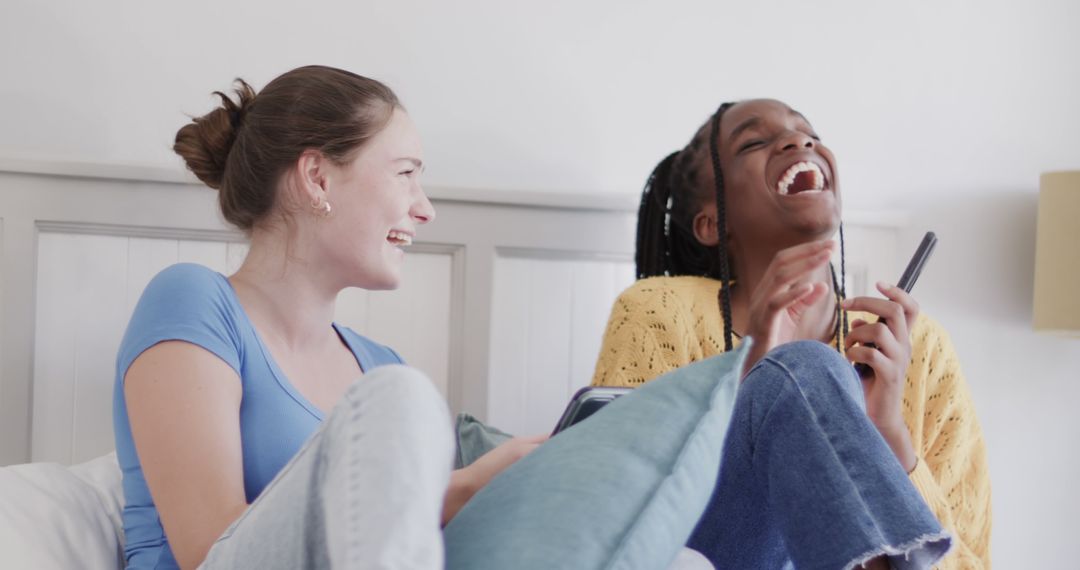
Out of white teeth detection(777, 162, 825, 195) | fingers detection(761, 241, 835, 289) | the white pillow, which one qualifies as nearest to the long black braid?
white teeth detection(777, 162, 825, 195)

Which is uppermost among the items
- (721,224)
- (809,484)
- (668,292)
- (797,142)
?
(797,142)

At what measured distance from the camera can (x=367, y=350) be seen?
57.8 inches

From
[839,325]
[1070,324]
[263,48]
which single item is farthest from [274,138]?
[1070,324]

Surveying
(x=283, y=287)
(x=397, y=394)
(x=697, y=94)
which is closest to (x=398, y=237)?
(x=283, y=287)

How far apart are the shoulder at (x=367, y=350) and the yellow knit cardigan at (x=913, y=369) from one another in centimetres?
32

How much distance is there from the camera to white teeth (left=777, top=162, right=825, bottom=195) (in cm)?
163

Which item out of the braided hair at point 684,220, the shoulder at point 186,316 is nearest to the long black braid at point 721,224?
the braided hair at point 684,220

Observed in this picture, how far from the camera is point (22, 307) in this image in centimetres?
157

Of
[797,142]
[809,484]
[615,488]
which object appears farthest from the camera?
[797,142]

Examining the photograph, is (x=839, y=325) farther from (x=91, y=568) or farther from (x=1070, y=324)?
(x=91, y=568)

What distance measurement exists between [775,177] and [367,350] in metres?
0.67

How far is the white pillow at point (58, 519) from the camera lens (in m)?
1.03

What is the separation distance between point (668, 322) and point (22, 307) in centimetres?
95

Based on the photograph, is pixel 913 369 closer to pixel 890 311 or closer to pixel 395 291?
pixel 890 311
